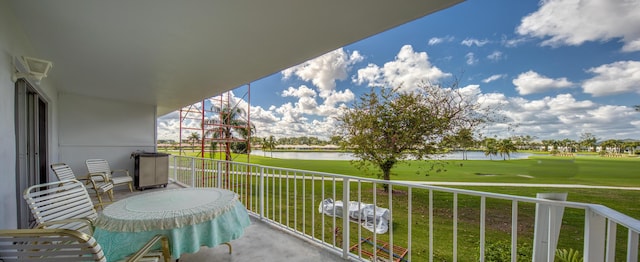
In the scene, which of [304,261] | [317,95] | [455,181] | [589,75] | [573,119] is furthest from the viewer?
[317,95]

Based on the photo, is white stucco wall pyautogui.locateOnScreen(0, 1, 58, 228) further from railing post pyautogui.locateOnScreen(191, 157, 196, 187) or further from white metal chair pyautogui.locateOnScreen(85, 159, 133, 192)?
railing post pyautogui.locateOnScreen(191, 157, 196, 187)

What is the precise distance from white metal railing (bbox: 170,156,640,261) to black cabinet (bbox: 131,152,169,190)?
467 millimetres

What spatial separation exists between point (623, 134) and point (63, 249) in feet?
34.3

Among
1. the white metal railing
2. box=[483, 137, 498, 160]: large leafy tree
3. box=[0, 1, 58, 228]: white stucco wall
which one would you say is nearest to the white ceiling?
box=[0, 1, 58, 228]: white stucco wall

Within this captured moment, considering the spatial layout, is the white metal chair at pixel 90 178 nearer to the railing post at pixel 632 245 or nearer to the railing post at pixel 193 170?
the railing post at pixel 193 170

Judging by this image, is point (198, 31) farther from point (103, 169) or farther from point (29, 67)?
point (103, 169)

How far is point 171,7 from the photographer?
5.49 feet

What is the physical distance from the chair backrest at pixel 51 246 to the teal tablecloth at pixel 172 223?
0.45 meters

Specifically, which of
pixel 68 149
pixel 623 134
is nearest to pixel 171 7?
pixel 68 149

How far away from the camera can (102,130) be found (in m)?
5.49

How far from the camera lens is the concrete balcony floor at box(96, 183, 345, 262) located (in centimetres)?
231

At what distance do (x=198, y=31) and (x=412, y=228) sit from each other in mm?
7443

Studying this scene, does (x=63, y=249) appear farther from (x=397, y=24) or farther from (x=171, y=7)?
(x=397, y=24)

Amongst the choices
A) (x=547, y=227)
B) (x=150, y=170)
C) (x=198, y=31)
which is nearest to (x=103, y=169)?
(x=150, y=170)
